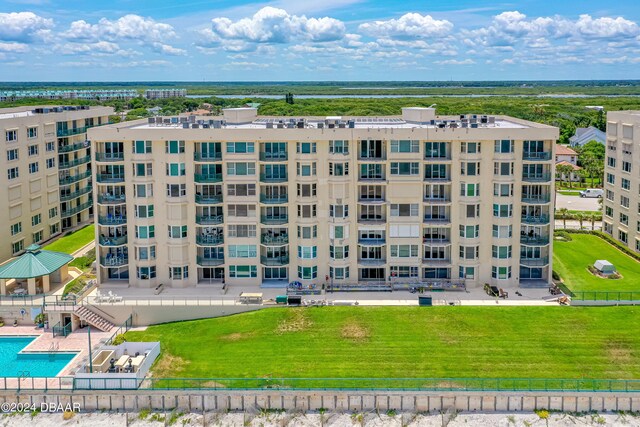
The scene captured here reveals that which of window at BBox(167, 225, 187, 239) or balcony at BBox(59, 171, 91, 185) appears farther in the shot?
balcony at BBox(59, 171, 91, 185)

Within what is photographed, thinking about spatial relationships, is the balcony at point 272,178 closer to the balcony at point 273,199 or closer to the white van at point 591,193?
the balcony at point 273,199

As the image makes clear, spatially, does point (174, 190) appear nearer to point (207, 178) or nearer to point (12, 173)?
point (207, 178)

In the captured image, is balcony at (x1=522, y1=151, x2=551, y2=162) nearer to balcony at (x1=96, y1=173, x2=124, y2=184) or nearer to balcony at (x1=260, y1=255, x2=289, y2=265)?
balcony at (x1=260, y1=255, x2=289, y2=265)

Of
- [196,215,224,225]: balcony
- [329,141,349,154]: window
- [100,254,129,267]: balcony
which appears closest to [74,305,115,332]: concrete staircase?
[100,254,129,267]: balcony

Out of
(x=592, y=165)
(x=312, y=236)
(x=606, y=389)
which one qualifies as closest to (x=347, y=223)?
(x=312, y=236)

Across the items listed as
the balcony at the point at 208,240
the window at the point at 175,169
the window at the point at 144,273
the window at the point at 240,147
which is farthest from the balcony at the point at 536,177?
the window at the point at 144,273

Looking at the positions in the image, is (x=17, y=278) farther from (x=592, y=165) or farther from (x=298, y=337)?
(x=592, y=165)
